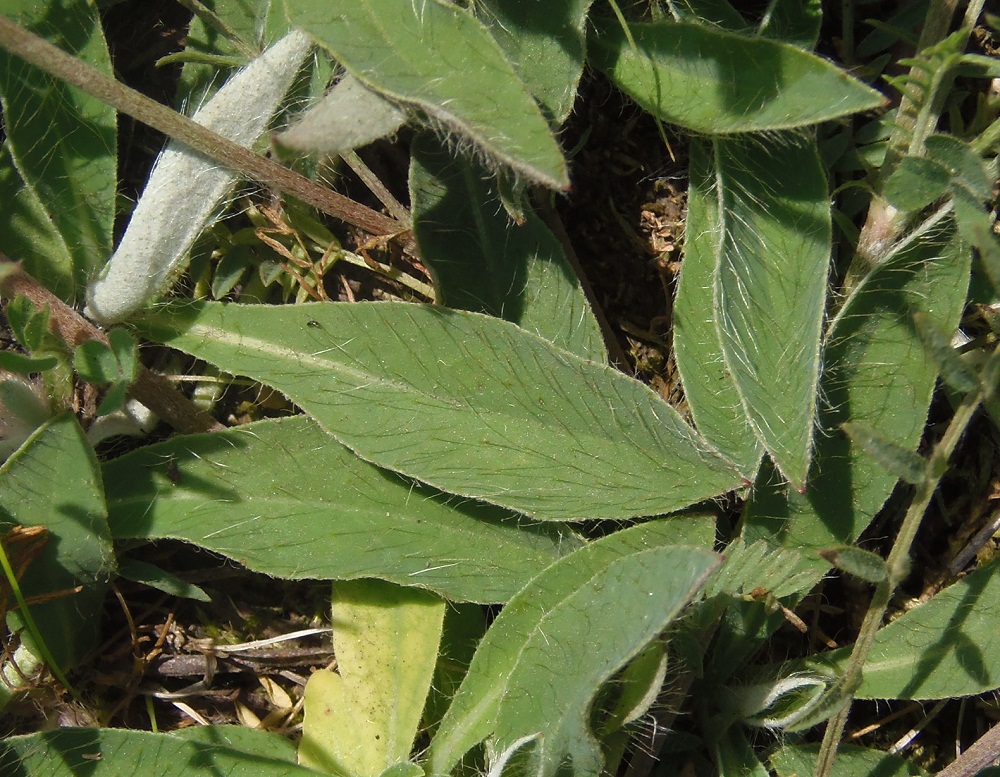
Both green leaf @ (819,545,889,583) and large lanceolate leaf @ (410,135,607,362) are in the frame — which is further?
large lanceolate leaf @ (410,135,607,362)

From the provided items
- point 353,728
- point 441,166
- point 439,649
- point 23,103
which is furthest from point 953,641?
point 23,103

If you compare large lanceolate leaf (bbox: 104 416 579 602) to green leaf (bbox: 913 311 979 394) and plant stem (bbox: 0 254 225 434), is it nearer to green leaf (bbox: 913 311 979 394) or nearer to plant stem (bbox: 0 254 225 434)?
plant stem (bbox: 0 254 225 434)

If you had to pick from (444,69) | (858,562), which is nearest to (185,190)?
(444,69)

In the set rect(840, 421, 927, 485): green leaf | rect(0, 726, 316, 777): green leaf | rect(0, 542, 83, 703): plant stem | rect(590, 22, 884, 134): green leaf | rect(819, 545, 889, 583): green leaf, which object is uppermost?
rect(590, 22, 884, 134): green leaf

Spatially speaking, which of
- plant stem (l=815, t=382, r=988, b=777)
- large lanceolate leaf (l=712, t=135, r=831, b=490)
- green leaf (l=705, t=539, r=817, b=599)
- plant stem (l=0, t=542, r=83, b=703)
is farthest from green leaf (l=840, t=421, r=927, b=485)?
plant stem (l=0, t=542, r=83, b=703)

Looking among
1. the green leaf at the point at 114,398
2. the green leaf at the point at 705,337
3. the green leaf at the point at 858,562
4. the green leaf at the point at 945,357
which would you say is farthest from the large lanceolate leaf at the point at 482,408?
the green leaf at the point at 945,357

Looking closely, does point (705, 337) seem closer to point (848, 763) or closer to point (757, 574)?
point (757, 574)

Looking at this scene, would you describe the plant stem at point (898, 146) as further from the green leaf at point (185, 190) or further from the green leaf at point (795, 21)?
the green leaf at point (185, 190)

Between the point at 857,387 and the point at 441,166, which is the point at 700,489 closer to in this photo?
the point at 857,387
